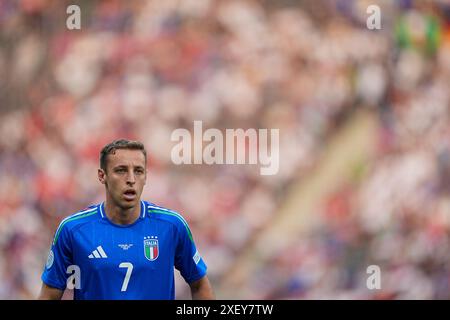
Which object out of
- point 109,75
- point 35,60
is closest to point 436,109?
point 109,75

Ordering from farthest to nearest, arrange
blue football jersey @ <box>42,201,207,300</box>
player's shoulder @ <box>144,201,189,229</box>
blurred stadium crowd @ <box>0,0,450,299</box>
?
blurred stadium crowd @ <box>0,0,450,299</box> → player's shoulder @ <box>144,201,189,229</box> → blue football jersey @ <box>42,201,207,300</box>

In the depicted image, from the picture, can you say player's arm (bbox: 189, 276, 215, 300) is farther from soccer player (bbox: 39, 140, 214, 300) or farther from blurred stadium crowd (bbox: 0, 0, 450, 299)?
blurred stadium crowd (bbox: 0, 0, 450, 299)

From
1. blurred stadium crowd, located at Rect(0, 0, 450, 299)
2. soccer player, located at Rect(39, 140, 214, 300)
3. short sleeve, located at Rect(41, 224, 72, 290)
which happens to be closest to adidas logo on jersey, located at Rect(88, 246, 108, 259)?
soccer player, located at Rect(39, 140, 214, 300)

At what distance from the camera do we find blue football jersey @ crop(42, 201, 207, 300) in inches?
150

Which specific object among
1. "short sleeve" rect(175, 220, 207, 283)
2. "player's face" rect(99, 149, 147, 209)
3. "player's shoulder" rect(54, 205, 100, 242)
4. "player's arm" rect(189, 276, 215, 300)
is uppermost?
"player's face" rect(99, 149, 147, 209)

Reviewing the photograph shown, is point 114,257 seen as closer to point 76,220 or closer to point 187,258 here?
point 76,220

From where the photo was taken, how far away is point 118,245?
3852 millimetres

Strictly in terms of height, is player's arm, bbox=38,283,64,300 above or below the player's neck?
below

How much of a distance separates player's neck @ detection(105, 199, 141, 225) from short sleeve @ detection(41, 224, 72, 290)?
0.21m

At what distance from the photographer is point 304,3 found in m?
7.20

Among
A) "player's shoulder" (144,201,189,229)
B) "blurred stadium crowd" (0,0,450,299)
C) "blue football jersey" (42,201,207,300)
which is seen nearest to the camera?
"blue football jersey" (42,201,207,300)

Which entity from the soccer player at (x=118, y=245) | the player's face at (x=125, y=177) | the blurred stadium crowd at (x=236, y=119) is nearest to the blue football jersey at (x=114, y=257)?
the soccer player at (x=118, y=245)

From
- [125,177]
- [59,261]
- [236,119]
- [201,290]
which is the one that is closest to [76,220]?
[59,261]
